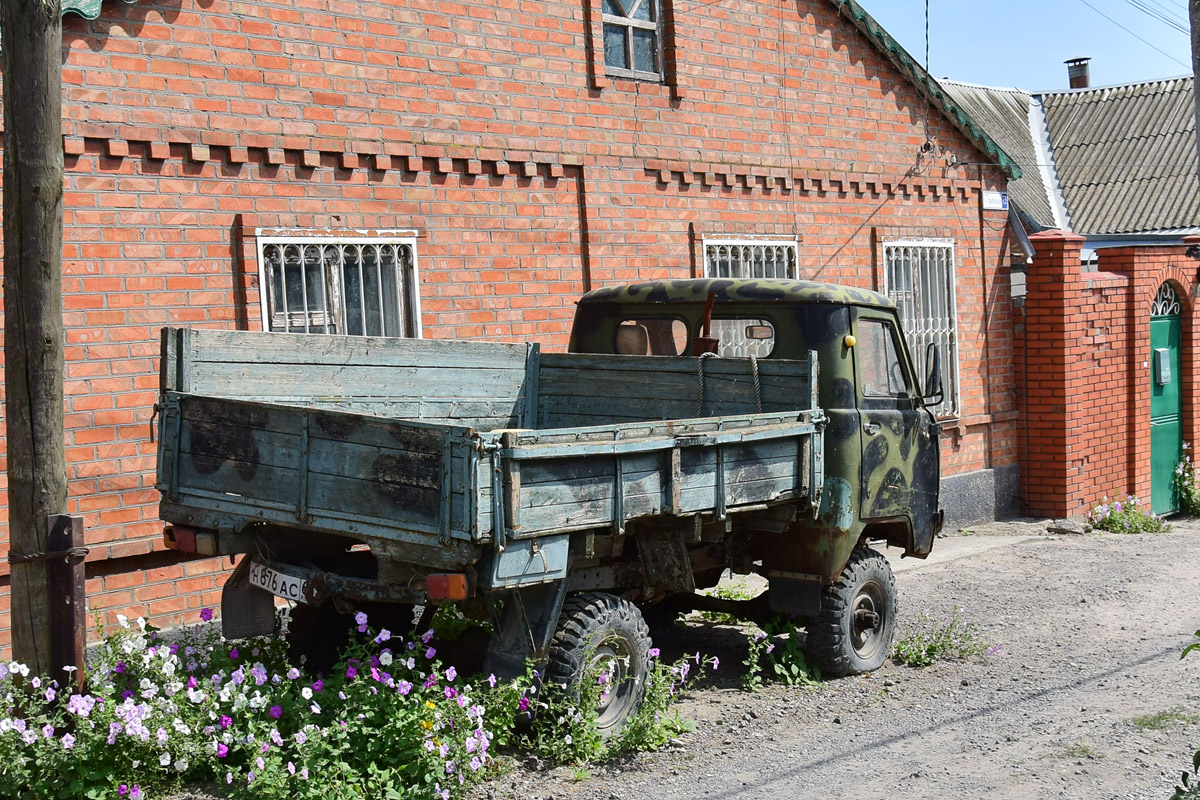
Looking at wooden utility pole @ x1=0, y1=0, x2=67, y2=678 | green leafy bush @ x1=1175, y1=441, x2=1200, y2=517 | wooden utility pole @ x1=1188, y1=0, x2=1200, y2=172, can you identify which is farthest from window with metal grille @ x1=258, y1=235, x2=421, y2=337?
green leafy bush @ x1=1175, y1=441, x2=1200, y2=517

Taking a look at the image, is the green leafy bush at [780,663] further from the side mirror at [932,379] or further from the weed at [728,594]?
the side mirror at [932,379]

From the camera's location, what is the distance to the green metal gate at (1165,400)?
13859mm

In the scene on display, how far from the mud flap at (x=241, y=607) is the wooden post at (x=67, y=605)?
927mm

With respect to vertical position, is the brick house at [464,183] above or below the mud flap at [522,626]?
above

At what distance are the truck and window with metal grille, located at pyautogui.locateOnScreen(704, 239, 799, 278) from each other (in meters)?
2.97

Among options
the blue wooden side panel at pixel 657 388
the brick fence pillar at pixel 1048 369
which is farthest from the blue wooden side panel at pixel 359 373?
the brick fence pillar at pixel 1048 369

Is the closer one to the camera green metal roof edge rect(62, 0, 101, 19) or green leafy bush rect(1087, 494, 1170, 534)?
green metal roof edge rect(62, 0, 101, 19)

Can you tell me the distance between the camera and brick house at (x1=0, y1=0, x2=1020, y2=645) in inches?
276

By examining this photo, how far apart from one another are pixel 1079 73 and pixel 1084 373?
16814mm

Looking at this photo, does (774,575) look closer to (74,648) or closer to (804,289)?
(804,289)

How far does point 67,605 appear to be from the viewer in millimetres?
4809

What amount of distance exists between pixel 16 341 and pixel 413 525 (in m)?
1.62

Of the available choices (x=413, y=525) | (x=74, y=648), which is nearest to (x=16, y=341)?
(x=74, y=648)

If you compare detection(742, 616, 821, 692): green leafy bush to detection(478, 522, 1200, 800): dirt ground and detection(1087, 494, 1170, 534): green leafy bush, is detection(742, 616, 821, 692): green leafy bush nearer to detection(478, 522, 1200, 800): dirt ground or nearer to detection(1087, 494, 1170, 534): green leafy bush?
detection(478, 522, 1200, 800): dirt ground
